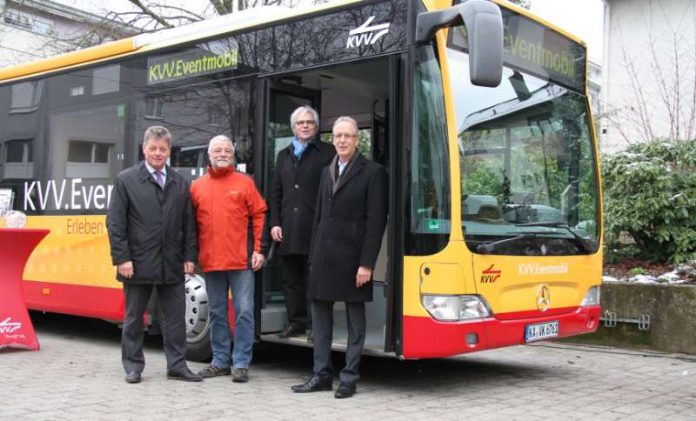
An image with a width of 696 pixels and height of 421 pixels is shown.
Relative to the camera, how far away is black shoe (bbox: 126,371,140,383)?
6.23m

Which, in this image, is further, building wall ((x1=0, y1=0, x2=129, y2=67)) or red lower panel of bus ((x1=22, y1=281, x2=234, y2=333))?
building wall ((x1=0, y1=0, x2=129, y2=67))

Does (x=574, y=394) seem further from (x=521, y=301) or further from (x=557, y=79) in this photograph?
(x=557, y=79)

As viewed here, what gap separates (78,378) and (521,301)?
11.4 ft

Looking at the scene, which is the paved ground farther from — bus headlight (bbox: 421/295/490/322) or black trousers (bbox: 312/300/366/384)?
bus headlight (bbox: 421/295/490/322)

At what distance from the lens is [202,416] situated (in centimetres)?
518

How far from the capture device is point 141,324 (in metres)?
6.32

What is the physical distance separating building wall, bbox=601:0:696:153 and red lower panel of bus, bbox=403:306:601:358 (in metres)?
9.98

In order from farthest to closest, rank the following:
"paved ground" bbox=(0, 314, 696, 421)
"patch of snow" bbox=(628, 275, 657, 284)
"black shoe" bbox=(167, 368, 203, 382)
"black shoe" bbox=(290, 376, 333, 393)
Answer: "patch of snow" bbox=(628, 275, 657, 284), "black shoe" bbox=(167, 368, 203, 382), "black shoe" bbox=(290, 376, 333, 393), "paved ground" bbox=(0, 314, 696, 421)

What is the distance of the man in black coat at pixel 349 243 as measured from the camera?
5.82 metres

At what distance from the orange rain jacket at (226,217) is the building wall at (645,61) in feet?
34.2

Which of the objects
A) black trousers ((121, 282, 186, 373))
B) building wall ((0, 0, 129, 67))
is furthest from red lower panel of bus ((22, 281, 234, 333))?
building wall ((0, 0, 129, 67))

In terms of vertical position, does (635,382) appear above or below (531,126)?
below

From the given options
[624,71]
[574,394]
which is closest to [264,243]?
[574,394]

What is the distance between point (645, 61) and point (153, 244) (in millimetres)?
14112
